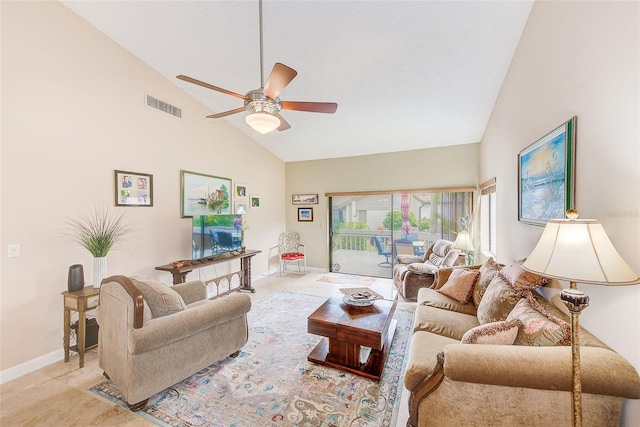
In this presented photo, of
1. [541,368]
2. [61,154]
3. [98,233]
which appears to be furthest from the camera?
[98,233]

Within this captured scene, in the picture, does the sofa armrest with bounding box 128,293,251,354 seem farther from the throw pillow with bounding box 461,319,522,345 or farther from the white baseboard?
the throw pillow with bounding box 461,319,522,345

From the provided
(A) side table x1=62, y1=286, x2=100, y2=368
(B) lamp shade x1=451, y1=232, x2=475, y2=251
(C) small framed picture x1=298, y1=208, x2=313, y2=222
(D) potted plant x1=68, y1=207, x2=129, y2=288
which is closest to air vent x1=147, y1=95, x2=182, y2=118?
(D) potted plant x1=68, y1=207, x2=129, y2=288

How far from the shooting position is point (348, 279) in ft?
18.2

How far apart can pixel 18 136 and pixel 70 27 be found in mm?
1297

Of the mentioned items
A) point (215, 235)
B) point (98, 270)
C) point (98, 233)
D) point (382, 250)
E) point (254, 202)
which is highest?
point (254, 202)

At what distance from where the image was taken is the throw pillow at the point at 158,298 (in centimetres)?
201

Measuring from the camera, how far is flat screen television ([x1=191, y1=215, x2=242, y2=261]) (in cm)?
382

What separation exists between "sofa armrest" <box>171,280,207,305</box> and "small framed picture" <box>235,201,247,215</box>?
2.22 metres

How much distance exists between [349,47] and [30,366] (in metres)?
4.39

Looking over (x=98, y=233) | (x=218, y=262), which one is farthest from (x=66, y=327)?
(x=218, y=262)

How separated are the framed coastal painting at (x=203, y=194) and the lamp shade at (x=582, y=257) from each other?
13.6 ft

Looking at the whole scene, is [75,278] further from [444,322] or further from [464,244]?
[464,244]

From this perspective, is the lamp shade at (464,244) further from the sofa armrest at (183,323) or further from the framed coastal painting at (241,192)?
the framed coastal painting at (241,192)

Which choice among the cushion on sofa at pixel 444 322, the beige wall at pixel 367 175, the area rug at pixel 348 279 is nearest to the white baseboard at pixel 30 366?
the cushion on sofa at pixel 444 322
